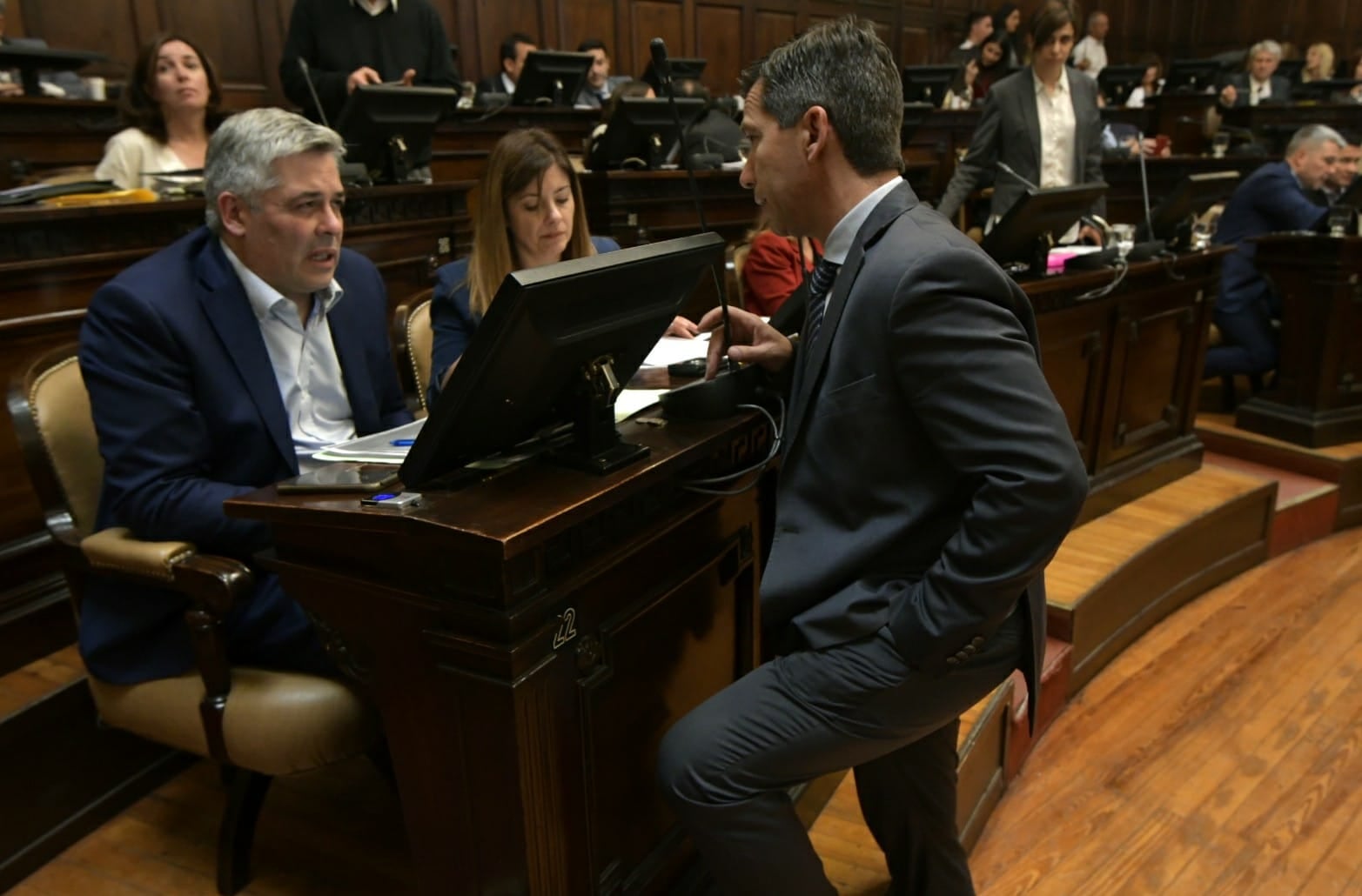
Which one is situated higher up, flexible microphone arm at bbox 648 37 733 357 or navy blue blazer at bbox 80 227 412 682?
flexible microphone arm at bbox 648 37 733 357

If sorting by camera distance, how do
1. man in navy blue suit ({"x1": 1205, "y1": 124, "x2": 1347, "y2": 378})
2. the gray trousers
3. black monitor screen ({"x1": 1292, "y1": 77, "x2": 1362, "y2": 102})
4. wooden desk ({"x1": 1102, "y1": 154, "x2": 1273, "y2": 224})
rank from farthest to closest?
black monitor screen ({"x1": 1292, "y1": 77, "x2": 1362, "y2": 102}) → wooden desk ({"x1": 1102, "y1": 154, "x2": 1273, "y2": 224}) → man in navy blue suit ({"x1": 1205, "y1": 124, "x2": 1347, "y2": 378}) → the gray trousers

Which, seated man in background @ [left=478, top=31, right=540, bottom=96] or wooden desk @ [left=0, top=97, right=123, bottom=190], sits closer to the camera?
wooden desk @ [left=0, top=97, right=123, bottom=190]

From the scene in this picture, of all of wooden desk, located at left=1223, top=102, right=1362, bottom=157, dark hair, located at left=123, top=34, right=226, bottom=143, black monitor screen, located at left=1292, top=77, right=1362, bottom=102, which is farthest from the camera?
black monitor screen, located at left=1292, top=77, right=1362, bottom=102

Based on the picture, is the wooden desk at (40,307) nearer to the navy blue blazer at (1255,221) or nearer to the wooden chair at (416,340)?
the wooden chair at (416,340)

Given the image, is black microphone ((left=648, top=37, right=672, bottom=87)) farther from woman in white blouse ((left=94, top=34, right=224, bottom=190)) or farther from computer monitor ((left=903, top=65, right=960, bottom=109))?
computer monitor ((left=903, top=65, right=960, bottom=109))

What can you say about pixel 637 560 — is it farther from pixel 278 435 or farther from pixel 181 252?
pixel 181 252


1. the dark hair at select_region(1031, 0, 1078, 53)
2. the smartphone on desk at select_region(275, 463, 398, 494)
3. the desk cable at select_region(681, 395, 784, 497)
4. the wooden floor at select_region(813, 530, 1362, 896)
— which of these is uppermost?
the dark hair at select_region(1031, 0, 1078, 53)

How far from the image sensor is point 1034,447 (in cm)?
104

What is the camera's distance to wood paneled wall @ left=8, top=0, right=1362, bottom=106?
4984 mm

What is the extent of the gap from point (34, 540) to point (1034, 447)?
1992 millimetres

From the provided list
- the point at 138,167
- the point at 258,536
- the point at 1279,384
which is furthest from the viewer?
the point at 1279,384

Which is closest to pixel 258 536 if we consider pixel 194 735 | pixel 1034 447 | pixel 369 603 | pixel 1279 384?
pixel 194 735

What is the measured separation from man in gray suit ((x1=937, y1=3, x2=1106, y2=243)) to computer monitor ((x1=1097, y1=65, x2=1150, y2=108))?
4523 mm

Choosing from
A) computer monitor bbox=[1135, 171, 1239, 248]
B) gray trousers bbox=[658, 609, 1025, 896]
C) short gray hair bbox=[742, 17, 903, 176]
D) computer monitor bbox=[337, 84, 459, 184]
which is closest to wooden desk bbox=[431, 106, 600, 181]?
computer monitor bbox=[337, 84, 459, 184]
